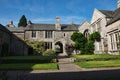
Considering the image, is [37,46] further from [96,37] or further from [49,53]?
[96,37]

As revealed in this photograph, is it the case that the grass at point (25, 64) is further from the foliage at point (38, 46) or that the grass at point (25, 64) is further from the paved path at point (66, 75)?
the foliage at point (38, 46)

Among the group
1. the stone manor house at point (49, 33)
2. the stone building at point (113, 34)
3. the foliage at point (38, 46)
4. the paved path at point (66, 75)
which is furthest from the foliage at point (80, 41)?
the paved path at point (66, 75)

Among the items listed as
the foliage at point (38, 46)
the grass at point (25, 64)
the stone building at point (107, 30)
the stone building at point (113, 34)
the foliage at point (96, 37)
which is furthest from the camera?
the foliage at point (38, 46)

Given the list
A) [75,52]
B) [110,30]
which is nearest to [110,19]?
[110,30]

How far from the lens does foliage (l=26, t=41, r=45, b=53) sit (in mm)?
39750

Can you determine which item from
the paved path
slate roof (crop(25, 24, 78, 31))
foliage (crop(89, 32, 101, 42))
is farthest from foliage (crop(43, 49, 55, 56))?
the paved path

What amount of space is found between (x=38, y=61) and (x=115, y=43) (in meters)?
13.9

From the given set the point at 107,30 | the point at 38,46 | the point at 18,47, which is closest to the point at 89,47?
the point at 107,30

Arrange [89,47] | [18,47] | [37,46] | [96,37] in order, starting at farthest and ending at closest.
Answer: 1. [37,46]
2. [18,47]
3. [89,47]
4. [96,37]

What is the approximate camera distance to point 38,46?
40.2 m

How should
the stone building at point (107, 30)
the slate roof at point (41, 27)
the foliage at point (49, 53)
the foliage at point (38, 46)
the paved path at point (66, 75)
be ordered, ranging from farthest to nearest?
the slate roof at point (41, 27) → the foliage at point (38, 46) → the foliage at point (49, 53) → the stone building at point (107, 30) → the paved path at point (66, 75)

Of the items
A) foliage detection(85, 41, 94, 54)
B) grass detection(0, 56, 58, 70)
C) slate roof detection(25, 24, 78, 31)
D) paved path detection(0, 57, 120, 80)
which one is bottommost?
paved path detection(0, 57, 120, 80)

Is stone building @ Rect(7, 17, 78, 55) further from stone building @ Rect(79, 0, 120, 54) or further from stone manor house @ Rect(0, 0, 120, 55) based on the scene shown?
stone building @ Rect(79, 0, 120, 54)

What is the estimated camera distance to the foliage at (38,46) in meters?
39.8
